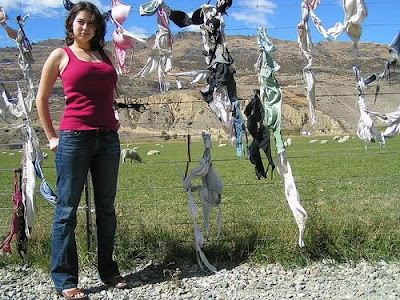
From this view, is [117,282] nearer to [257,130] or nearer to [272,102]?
[257,130]

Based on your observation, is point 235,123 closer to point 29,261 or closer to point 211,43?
point 211,43

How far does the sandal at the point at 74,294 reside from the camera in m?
3.89

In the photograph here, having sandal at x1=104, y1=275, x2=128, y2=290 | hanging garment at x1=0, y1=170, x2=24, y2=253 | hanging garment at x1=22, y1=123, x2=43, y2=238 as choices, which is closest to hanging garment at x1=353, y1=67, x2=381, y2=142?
sandal at x1=104, y1=275, x2=128, y2=290

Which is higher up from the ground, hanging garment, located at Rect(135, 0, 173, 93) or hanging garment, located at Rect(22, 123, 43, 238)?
hanging garment, located at Rect(135, 0, 173, 93)

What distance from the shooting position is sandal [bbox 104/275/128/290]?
418 cm

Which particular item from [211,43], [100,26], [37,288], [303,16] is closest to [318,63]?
[303,16]

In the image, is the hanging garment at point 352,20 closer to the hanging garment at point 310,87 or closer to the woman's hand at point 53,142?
the hanging garment at point 310,87

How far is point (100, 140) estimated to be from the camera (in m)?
3.85

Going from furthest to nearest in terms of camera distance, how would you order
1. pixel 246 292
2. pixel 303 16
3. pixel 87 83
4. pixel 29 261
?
pixel 29 261
pixel 303 16
pixel 246 292
pixel 87 83

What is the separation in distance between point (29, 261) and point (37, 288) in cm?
51

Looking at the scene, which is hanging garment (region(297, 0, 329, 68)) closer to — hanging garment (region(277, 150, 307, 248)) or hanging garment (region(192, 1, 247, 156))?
hanging garment (region(192, 1, 247, 156))

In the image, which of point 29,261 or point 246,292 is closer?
point 246,292

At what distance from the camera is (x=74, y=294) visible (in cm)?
390

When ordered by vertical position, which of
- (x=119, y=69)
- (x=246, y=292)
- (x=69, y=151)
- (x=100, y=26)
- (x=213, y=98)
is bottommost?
(x=246, y=292)
